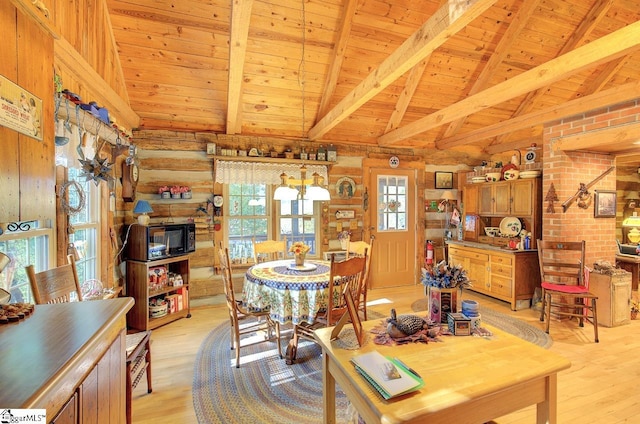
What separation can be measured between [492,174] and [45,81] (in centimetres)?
533

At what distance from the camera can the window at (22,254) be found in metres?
1.64

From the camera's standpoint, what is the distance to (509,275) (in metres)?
4.16

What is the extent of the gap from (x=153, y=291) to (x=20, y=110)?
8.74ft

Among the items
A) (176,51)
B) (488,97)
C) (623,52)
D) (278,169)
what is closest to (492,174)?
(488,97)

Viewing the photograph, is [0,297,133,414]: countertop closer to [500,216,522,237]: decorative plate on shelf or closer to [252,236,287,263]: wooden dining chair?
[252,236,287,263]: wooden dining chair

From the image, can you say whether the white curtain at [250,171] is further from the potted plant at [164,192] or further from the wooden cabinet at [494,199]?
the wooden cabinet at [494,199]

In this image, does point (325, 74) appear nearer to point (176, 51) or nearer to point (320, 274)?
point (176, 51)

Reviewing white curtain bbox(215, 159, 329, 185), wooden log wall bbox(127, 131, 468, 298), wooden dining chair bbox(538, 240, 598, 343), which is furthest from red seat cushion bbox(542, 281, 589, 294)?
white curtain bbox(215, 159, 329, 185)

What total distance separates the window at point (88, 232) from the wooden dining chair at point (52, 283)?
100cm

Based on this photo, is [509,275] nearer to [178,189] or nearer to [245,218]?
[245,218]

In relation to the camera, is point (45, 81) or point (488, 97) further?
point (488, 97)

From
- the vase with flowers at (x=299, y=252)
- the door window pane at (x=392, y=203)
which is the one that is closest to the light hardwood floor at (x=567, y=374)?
the vase with flowers at (x=299, y=252)

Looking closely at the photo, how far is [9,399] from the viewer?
644 mm

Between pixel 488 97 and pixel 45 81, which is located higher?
pixel 488 97
